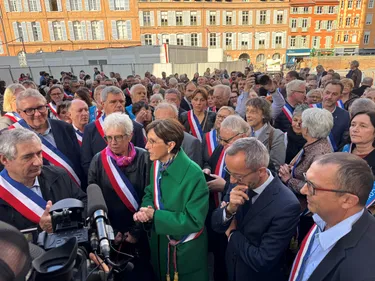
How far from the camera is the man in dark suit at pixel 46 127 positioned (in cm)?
290

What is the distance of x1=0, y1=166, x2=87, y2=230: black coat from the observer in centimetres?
200

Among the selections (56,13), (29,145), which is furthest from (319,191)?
(56,13)

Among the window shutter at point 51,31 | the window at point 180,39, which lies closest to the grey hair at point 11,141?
the window shutter at point 51,31

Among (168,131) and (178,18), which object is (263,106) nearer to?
(168,131)

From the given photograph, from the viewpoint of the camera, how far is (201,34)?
1742 inches

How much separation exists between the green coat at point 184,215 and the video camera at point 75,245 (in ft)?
2.13

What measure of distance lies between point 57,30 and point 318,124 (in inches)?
1669

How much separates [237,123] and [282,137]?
0.79 m

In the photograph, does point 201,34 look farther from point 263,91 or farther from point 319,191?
point 319,191

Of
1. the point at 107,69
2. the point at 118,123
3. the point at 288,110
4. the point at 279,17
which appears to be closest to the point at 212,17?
the point at 279,17

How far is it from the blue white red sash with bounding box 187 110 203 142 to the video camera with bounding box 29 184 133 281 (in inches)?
99.9

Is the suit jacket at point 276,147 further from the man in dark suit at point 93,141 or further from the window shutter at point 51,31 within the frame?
the window shutter at point 51,31

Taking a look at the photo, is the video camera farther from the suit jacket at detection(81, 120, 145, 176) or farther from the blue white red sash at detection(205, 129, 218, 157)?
the blue white red sash at detection(205, 129, 218, 157)

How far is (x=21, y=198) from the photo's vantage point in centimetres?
200
